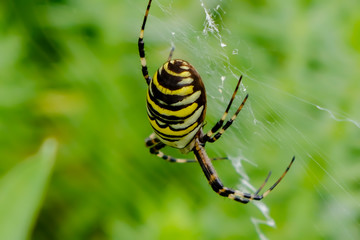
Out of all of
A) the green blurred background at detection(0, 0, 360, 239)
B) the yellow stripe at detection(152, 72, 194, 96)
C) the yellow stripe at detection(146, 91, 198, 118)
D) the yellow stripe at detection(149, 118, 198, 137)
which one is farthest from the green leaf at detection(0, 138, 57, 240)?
the yellow stripe at detection(152, 72, 194, 96)

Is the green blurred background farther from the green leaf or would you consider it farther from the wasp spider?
the wasp spider

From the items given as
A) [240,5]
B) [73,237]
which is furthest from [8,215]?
[240,5]

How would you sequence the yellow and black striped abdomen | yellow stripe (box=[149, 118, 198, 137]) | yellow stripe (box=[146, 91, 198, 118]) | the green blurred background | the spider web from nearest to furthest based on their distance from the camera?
1. the yellow and black striped abdomen
2. yellow stripe (box=[146, 91, 198, 118])
3. yellow stripe (box=[149, 118, 198, 137])
4. the spider web
5. the green blurred background

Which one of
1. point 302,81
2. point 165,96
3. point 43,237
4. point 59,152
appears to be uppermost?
point 165,96

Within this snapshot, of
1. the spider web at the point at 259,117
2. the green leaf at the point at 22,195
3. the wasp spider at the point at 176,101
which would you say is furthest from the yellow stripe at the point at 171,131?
the green leaf at the point at 22,195

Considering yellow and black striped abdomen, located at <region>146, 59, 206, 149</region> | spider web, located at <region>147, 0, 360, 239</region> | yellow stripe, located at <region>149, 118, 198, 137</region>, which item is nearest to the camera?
yellow and black striped abdomen, located at <region>146, 59, 206, 149</region>

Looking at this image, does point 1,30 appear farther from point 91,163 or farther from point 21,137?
point 91,163

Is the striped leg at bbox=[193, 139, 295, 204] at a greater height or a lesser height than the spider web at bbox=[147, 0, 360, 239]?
lesser
